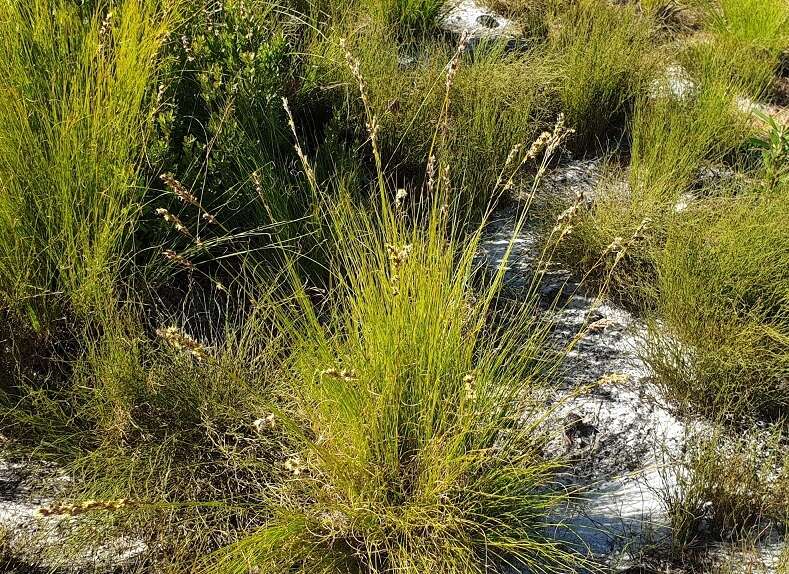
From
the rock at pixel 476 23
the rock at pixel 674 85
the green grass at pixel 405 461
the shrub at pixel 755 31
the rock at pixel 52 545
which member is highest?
the shrub at pixel 755 31

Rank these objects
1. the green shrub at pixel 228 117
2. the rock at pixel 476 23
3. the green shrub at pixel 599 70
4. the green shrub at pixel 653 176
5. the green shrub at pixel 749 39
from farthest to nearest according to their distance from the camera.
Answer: the rock at pixel 476 23 → the green shrub at pixel 749 39 → the green shrub at pixel 599 70 → the green shrub at pixel 653 176 → the green shrub at pixel 228 117

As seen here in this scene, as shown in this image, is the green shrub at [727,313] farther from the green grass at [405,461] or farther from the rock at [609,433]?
the green grass at [405,461]

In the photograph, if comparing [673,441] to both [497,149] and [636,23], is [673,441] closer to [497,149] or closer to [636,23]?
[497,149]

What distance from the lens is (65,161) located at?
6.58 feet

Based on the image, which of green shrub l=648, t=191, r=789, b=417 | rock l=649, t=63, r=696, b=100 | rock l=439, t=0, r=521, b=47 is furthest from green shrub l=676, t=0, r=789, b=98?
green shrub l=648, t=191, r=789, b=417

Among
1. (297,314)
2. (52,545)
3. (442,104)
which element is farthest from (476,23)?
(52,545)

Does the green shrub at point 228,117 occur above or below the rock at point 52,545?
above

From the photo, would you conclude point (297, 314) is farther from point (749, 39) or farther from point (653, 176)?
point (749, 39)

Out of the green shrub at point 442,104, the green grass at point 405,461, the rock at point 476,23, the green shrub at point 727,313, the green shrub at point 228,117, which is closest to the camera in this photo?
the green grass at point 405,461

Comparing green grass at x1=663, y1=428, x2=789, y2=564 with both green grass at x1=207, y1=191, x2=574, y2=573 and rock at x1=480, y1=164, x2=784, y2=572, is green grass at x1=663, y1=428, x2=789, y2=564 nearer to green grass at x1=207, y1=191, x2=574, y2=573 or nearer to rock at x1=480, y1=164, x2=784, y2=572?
rock at x1=480, y1=164, x2=784, y2=572

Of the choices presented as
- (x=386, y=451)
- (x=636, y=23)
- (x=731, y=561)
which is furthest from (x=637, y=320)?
(x=636, y=23)

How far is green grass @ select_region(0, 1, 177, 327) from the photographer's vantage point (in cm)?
200

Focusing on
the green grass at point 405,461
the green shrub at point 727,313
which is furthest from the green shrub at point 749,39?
the green grass at point 405,461

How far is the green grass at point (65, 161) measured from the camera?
6.56 ft
